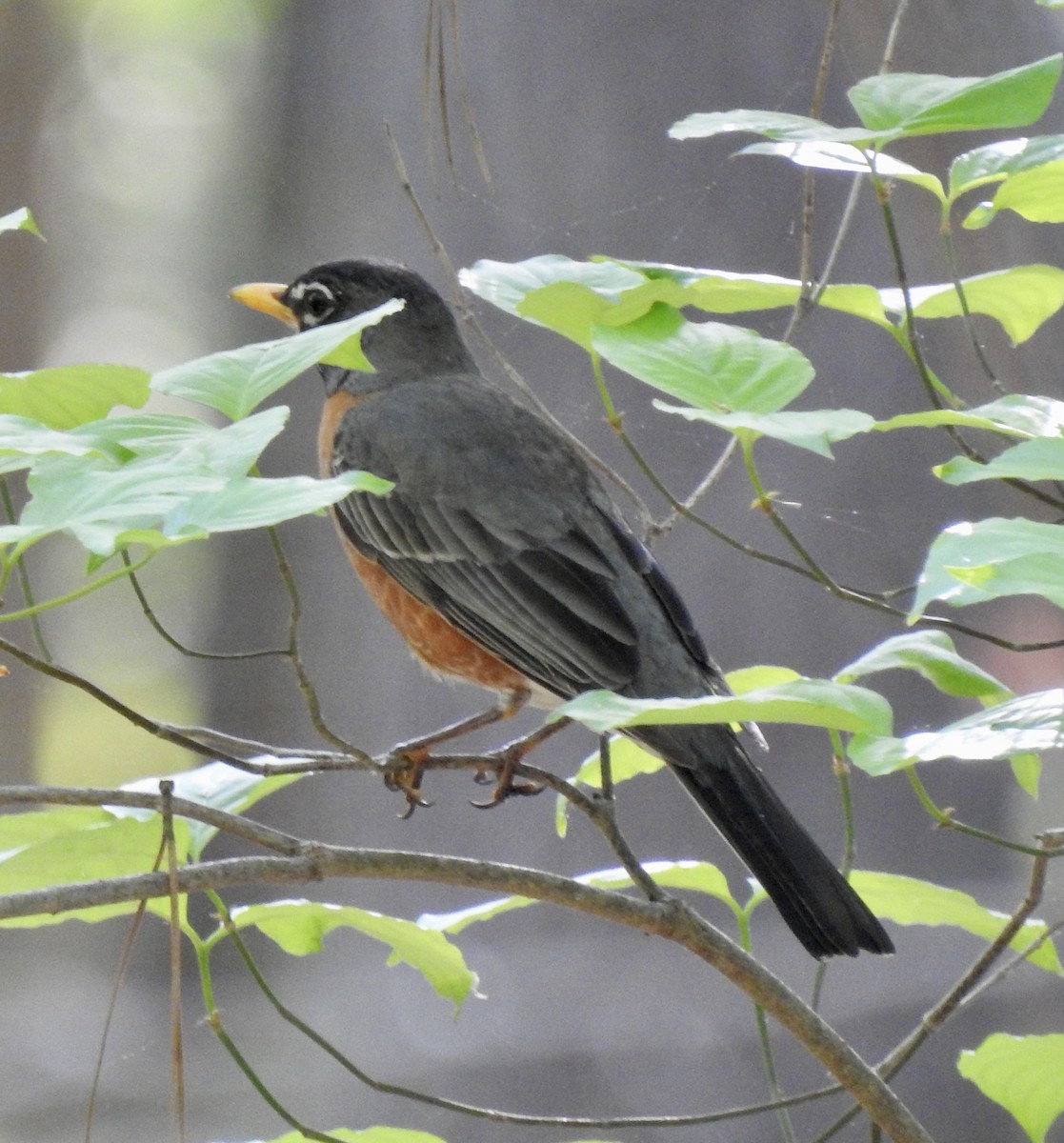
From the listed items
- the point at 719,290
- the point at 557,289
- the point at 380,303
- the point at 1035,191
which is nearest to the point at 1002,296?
the point at 1035,191

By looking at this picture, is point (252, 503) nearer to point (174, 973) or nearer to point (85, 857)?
point (174, 973)

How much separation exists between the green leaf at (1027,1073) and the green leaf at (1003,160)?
25.8 inches

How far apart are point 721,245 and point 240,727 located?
1369mm

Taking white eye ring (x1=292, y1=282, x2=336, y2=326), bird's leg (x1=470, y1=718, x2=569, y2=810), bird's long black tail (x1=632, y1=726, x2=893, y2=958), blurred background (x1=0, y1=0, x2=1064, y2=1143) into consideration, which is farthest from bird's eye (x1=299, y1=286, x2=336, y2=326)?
bird's long black tail (x1=632, y1=726, x2=893, y2=958)

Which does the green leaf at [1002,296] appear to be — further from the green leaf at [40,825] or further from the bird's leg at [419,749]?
the green leaf at [40,825]

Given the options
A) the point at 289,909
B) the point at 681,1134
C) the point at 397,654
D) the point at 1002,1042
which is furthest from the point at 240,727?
the point at 1002,1042

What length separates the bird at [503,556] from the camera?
1.70 metres

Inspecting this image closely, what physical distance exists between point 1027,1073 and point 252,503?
0.81 metres

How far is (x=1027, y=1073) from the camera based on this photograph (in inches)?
42.0

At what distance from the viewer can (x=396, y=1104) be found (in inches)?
108

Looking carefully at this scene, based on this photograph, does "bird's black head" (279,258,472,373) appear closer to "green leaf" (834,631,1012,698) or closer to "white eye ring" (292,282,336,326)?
"white eye ring" (292,282,336,326)

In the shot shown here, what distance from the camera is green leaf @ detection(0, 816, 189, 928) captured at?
1.00 metres

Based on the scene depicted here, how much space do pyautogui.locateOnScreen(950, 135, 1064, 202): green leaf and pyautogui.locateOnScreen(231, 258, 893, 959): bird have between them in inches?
27.1

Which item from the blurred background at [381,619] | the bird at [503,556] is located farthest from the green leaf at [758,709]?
the blurred background at [381,619]
